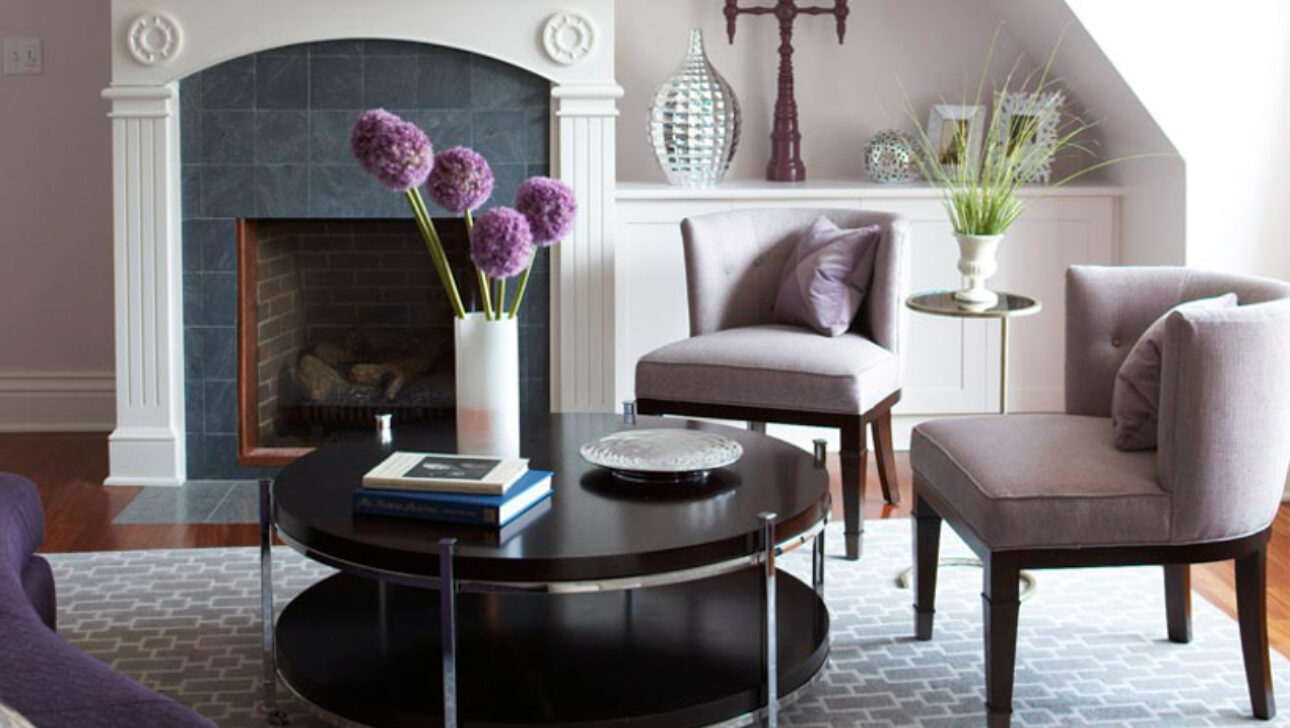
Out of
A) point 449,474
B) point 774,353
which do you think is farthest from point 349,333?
point 449,474

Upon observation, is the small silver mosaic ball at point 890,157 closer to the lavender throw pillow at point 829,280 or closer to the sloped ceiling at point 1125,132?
the sloped ceiling at point 1125,132

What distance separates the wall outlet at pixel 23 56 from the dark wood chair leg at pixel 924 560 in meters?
3.19

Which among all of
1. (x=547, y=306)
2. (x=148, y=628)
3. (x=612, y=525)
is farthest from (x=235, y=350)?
(x=612, y=525)

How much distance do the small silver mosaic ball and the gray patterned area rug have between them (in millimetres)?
1424

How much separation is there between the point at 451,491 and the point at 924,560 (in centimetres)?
105

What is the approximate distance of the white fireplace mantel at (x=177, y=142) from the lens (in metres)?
4.56

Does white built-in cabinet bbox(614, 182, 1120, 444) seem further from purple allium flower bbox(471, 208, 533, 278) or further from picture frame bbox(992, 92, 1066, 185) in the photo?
purple allium flower bbox(471, 208, 533, 278)

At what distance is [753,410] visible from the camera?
3949 mm

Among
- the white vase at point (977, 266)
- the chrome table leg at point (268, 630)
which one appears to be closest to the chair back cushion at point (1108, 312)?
the white vase at point (977, 266)

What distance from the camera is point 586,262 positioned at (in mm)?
4754

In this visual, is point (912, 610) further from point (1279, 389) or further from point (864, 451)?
point (1279, 389)

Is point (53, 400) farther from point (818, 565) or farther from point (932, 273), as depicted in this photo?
point (818, 565)

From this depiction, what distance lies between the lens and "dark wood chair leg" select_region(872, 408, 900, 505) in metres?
4.43

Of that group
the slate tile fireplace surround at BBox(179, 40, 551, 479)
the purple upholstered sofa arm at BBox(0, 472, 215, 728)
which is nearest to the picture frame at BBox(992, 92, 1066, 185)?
the slate tile fireplace surround at BBox(179, 40, 551, 479)
